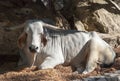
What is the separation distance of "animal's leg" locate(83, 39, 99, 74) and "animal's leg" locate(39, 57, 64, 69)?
0.55m

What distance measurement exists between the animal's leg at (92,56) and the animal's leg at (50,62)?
55 centimetres

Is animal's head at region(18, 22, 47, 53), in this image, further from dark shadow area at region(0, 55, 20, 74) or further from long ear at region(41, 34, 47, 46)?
dark shadow area at region(0, 55, 20, 74)

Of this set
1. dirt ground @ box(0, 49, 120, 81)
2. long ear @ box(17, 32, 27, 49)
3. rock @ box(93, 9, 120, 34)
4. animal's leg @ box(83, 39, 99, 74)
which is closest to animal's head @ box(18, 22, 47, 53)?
long ear @ box(17, 32, 27, 49)

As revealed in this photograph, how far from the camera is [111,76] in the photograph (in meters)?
6.21

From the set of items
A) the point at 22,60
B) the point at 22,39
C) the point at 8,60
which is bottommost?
the point at 8,60

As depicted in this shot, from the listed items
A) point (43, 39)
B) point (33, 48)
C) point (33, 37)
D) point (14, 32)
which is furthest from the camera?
point (14, 32)

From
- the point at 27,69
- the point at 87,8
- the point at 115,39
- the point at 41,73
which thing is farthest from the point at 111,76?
the point at 87,8

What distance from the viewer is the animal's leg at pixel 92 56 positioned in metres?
7.75

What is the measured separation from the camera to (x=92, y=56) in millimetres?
7941

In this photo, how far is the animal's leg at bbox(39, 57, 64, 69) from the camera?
7.75m

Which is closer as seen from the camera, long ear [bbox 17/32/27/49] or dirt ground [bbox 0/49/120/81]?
dirt ground [bbox 0/49/120/81]

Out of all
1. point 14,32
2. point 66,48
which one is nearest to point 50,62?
point 66,48

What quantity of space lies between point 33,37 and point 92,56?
109 centimetres

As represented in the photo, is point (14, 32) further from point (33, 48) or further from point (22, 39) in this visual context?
point (33, 48)
